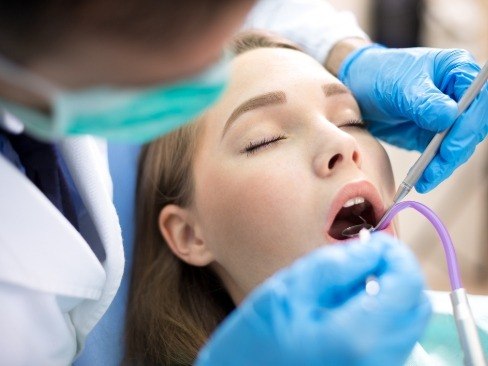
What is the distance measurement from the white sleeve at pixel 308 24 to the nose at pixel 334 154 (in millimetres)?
531

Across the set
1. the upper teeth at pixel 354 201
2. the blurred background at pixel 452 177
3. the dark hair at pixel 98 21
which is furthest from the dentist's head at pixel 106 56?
the blurred background at pixel 452 177

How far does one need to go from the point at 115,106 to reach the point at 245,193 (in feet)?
1.80

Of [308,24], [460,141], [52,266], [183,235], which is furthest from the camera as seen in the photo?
[308,24]

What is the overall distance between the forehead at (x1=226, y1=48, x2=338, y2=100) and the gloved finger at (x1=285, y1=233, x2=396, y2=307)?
1.70 ft

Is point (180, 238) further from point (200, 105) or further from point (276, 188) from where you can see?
point (200, 105)

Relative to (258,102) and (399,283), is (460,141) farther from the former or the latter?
(399,283)

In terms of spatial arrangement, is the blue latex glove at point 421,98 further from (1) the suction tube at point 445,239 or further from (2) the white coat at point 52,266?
(2) the white coat at point 52,266

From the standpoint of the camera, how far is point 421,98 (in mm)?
1259

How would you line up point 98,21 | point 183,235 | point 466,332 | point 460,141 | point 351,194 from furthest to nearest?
point 183,235 < point 460,141 < point 351,194 < point 466,332 < point 98,21

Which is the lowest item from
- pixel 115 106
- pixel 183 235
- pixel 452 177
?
pixel 452 177

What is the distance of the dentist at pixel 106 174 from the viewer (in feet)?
2.11

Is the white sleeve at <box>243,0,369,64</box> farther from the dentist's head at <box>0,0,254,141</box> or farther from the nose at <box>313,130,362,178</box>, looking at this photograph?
the dentist's head at <box>0,0,254,141</box>

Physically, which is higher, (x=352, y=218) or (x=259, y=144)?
(x=259, y=144)

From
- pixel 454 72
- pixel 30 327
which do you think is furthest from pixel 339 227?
pixel 30 327
